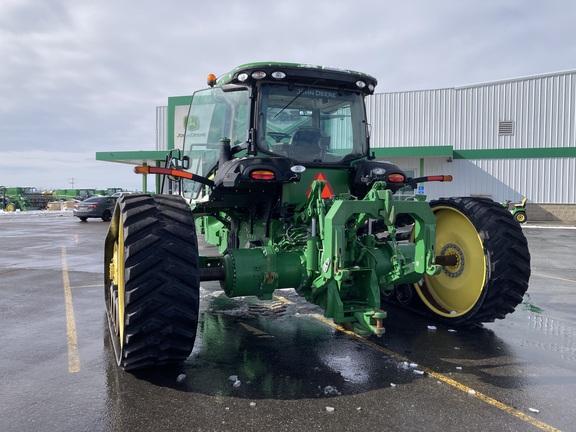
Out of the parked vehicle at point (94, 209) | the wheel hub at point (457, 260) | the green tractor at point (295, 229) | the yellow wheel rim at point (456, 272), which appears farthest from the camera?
the parked vehicle at point (94, 209)

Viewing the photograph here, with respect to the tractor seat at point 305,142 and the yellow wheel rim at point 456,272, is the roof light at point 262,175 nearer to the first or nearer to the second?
the tractor seat at point 305,142

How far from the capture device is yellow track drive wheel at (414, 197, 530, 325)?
5.16 meters

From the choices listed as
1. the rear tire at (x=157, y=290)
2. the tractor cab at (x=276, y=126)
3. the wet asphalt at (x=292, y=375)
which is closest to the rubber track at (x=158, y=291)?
the rear tire at (x=157, y=290)

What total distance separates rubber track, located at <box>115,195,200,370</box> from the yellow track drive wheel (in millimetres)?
3214

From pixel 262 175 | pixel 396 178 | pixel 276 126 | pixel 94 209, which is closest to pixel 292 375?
pixel 262 175

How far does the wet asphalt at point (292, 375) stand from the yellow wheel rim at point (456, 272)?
12.2 inches

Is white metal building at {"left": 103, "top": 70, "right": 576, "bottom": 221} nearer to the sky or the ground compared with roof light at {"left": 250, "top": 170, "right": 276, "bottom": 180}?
nearer to the sky

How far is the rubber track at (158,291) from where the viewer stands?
153 inches

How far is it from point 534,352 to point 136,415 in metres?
3.99

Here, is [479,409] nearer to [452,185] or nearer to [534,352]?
[534,352]

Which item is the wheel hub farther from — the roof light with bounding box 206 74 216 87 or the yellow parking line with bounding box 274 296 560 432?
the roof light with bounding box 206 74 216 87

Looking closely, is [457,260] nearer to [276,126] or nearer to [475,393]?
[475,393]

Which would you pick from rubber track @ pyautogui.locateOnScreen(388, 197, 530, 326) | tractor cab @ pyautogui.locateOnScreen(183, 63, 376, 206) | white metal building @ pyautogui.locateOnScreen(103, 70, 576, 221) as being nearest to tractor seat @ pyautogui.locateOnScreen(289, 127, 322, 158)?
tractor cab @ pyautogui.locateOnScreen(183, 63, 376, 206)

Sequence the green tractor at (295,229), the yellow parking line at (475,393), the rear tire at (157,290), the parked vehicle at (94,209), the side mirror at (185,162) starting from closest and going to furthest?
the yellow parking line at (475,393) → the rear tire at (157,290) → the green tractor at (295,229) → the side mirror at (185,162) → the parked vehicle at (94,209)
